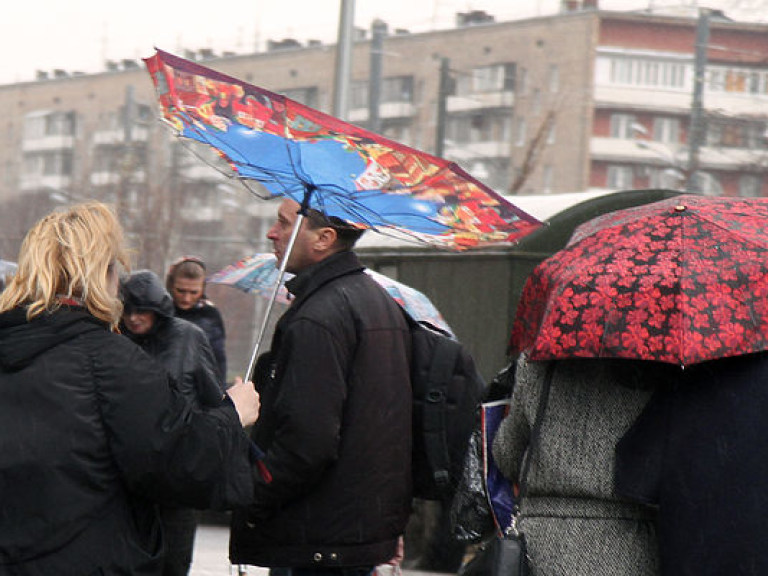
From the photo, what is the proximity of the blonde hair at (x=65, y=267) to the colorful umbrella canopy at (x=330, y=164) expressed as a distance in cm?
76

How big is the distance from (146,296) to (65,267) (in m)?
2.79

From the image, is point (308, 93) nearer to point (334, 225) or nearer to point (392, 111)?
point (392, 111)

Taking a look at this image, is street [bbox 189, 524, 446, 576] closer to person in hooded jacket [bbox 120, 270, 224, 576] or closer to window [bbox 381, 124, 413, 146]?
person in hooded jacket [bbox 120, 270, 224, 576]

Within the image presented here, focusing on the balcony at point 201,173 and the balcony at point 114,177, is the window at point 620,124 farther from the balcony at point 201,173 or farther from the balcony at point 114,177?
the balcony at point 114,177

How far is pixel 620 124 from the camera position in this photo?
65.7 m

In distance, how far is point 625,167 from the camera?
65.0 meters

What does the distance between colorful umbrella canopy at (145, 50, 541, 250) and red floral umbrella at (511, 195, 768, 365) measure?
667mm

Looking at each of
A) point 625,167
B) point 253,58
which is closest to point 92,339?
point 253,58

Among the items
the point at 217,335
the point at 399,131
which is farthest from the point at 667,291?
the point at 399,131

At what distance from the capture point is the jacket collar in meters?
4.81

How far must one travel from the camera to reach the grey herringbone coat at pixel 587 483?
156 inches

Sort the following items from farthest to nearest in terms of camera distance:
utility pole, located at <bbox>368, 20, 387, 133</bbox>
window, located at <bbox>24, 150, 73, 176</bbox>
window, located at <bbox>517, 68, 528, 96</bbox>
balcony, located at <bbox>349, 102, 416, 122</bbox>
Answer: window, located at <bbox>24, 150, 73, 176</bbox>, window, located at <bbox>517, 68, 528, 96</bbox>, balcony, located at <bbox>349, 102, 416, 122</bbox>, utility pole, located at <bbox>368, 20, 387, 133</bbox>

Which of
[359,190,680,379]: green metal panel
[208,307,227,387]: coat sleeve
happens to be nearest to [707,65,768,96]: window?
[359,190,680,379]: green metal panel

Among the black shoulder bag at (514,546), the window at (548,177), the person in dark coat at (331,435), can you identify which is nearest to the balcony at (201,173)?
the window at (548,177)
